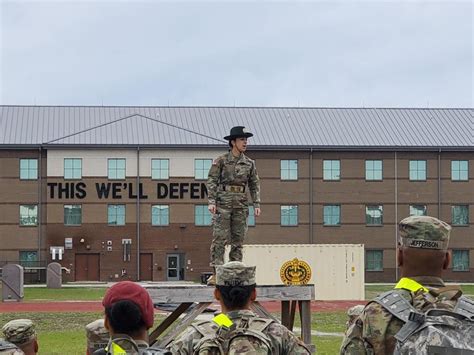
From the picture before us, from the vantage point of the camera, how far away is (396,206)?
63.7 meters

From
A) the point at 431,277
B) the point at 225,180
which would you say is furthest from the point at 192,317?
the point at 431,277

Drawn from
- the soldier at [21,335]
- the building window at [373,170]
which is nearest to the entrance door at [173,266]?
the building window at [373,170]

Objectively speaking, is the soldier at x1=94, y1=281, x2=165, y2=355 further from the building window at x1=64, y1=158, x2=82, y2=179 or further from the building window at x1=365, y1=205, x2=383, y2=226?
the building window at x1=365, y1=205, x2=383, y2=226

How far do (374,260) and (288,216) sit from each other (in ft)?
22.9

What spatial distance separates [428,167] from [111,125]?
2327 centimetres

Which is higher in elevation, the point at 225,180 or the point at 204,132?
the point at 204,132

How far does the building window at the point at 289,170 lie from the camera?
63094 mm

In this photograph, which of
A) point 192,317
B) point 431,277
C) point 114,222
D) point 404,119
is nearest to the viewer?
point 431,277

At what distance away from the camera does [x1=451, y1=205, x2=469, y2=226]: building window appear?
64.2 metres

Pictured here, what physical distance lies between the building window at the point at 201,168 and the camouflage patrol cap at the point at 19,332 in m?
53.5

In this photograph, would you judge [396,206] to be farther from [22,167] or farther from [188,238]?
[22,167]

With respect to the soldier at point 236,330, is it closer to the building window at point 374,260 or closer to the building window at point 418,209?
the building window at point 374,260

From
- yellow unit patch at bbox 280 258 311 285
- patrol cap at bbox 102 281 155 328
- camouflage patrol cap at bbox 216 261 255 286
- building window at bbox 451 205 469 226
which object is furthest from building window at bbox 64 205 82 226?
patrol cap at bbox 102 281 155 328

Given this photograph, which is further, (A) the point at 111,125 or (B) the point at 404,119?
(B) the point at 404,119
